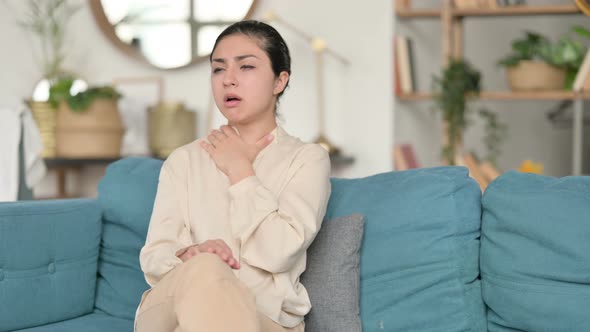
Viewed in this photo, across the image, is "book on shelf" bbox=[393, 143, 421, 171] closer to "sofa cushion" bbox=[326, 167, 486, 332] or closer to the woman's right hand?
"sofa cushion" bbox=[326, 167, 486, 332]

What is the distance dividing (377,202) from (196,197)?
A: 0.43 metres

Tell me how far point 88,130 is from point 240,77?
2.64 metres

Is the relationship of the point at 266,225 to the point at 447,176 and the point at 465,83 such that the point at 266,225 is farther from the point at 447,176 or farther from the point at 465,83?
the point at 465,83

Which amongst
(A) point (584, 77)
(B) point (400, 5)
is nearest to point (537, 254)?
(A) point (584, 77)

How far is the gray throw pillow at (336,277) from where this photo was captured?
200 centimetres

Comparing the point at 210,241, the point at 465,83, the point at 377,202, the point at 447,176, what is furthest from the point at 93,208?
the point at 465,83

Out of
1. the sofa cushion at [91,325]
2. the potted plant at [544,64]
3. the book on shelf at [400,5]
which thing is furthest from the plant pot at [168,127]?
the sofa cushion at [91,325]

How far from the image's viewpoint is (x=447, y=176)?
2059 mm

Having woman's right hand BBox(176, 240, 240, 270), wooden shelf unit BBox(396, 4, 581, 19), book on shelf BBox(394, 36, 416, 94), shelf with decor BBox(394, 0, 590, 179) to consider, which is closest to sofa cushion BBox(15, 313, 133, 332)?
woman's right hand BBox(176, 240, 240, 270)

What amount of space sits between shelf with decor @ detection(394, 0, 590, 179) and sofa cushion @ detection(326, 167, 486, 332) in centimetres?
241

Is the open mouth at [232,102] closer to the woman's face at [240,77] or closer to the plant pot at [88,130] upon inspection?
the woman's face at [240,77]

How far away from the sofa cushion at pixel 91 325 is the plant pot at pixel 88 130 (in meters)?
2.28

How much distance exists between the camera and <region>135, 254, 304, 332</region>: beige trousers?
1.66 meters

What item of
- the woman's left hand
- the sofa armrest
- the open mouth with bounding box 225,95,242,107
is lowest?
the sofa armrest
